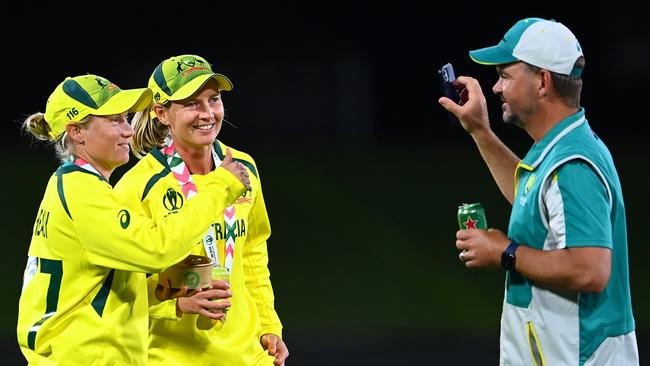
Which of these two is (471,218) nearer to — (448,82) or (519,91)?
(519,91)

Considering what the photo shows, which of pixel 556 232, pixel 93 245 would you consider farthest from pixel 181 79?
pixel 556 232

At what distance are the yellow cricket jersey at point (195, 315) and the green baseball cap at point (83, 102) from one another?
407mm

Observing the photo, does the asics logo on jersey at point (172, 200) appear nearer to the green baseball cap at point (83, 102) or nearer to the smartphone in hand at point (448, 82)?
the green baseball cap at point (83, 102)

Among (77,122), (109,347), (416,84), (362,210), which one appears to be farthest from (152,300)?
(416,84)

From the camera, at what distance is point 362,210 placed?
39.0ft

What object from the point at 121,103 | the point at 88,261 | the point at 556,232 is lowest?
the point at 88,261

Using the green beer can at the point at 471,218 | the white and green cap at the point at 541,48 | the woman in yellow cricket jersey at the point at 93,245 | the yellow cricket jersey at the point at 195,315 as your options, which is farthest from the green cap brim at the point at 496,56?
the yellow cricket jersey at the point at 195,315

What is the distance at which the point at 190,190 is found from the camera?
4410 millimetres

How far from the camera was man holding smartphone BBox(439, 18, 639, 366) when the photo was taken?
11.4 feet

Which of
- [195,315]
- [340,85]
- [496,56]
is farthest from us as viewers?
[340,85]

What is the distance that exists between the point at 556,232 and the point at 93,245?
5.06 ft

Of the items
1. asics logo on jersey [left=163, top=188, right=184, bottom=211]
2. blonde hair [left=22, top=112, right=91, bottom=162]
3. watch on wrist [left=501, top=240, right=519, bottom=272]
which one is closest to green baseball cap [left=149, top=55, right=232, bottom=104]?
asics logo on jersey [left=163, top=188, right=184, bottom=211]

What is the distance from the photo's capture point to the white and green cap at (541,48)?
3.64 metres

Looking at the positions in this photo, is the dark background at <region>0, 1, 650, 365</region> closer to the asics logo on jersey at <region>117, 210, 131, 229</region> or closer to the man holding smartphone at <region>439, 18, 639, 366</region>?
the asics logo on jersey at <region>117, 210, 131, 229</region>
